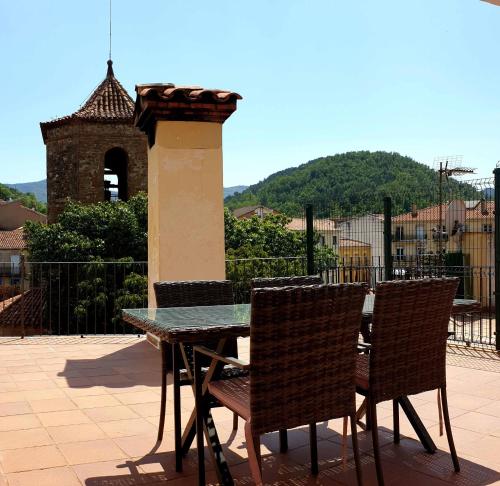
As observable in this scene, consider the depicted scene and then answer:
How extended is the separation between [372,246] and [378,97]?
5.90 m

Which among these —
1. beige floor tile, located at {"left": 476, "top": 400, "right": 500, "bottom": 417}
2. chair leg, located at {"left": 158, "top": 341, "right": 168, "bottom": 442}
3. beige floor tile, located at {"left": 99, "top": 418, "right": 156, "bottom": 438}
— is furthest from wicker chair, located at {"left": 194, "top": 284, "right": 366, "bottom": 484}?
beige floor tile, located at {"left": 476, "top": 400, "right": 500, "bottom": 417}

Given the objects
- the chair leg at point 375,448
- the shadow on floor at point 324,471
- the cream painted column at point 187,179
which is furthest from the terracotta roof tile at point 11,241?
the chair leg at point 375,448

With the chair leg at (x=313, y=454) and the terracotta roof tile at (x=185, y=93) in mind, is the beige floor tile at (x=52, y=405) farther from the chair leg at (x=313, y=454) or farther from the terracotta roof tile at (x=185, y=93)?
the terracotta roof tile at (x=185, y=93)

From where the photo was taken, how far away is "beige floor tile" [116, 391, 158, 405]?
3955 mm

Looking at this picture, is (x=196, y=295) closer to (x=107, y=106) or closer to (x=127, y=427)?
(x=127, y=427)

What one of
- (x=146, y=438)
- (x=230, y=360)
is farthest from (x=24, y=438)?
(x=230, y=360)

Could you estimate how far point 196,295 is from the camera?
3.56 metres

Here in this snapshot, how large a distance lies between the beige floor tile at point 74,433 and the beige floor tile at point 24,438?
0.04 meters

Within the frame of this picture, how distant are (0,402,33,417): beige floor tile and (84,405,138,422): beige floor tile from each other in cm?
40

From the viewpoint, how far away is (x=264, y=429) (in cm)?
209

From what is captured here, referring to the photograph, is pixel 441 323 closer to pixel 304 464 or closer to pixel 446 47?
pixel 304 464

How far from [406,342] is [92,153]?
20.7 meters

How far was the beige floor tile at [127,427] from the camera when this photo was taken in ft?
10.7

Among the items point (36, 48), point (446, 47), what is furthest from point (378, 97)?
point (36, 48)
